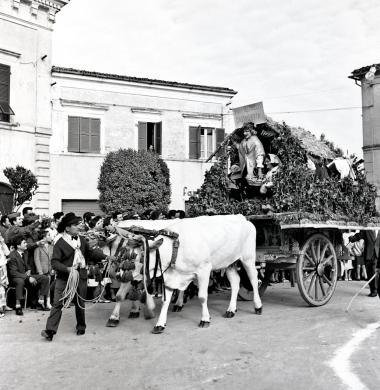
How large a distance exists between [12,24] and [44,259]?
12.2 meters

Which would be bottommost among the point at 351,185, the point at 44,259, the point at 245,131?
the point at 44,259

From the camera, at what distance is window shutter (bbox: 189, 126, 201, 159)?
2608 cm

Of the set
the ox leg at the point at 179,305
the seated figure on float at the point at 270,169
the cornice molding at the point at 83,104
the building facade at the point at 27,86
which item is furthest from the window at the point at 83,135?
the ox leg at the point at 179,305

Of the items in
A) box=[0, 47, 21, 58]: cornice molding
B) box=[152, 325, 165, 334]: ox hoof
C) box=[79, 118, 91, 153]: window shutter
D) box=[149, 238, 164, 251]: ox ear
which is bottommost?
box=[152, 325, 165, 334]: ox hoof

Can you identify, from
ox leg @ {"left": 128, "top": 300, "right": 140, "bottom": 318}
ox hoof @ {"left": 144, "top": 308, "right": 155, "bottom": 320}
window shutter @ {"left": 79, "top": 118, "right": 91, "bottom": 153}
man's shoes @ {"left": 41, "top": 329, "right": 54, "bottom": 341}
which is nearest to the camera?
man's shoes @ {"left": 41, "top": 329, "right": 54, "bottom": 341}

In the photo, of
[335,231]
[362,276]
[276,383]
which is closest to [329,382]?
[276,383]

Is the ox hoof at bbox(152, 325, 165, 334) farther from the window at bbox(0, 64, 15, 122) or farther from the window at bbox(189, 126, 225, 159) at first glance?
the window at bbox(189, 126, 225, 159)

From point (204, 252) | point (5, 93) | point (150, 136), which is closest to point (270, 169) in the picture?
point (204, 252)

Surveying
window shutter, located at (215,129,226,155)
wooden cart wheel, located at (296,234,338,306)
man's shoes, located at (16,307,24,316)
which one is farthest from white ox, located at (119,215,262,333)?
window shutter, located at (215,129,226,155)

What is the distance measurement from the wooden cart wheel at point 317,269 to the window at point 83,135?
14.6 metres

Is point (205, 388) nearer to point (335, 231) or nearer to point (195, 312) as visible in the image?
point (195, 312)

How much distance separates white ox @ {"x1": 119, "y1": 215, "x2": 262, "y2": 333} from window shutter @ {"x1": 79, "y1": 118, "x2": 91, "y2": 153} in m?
14.3

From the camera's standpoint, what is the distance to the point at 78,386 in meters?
5.56

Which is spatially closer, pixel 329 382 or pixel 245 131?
pixel 329 382
